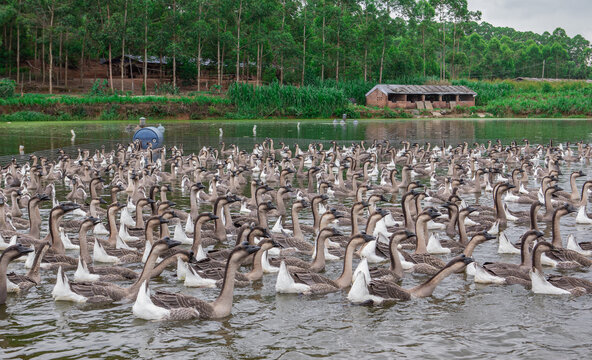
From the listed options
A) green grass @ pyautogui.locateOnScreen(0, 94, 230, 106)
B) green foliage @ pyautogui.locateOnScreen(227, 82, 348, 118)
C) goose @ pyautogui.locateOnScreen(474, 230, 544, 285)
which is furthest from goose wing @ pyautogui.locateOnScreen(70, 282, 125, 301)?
green foliage @ pyautogui.locateOnScreen(227, 82, 348, 118)

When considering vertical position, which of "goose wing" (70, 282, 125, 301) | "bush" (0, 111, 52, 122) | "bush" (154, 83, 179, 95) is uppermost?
"bush" (154, 83, 179, 95)

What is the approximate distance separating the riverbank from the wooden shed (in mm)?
1915

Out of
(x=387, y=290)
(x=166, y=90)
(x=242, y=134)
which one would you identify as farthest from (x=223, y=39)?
(x=387, y=290)

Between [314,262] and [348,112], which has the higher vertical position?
[348,112]

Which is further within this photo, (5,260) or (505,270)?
(505,270)

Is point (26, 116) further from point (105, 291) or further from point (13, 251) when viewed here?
point (105, 291)

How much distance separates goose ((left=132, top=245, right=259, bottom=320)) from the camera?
10047mm

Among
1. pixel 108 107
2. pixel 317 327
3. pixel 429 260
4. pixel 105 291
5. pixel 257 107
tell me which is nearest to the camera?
pixel 317 327

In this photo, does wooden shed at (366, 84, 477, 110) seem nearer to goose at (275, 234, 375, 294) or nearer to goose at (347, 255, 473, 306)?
goose at (275, 234, 375, 294)

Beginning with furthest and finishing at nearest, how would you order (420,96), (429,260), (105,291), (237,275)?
1. (420,96)
2. (429,260)
3. (237,275)
4. (105,291)

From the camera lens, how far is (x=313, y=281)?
11562mm

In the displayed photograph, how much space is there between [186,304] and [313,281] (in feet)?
8.05

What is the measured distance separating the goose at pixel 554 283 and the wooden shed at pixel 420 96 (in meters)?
72.6

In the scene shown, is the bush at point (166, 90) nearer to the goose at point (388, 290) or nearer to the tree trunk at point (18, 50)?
the tree trunk at point (18, 50)
